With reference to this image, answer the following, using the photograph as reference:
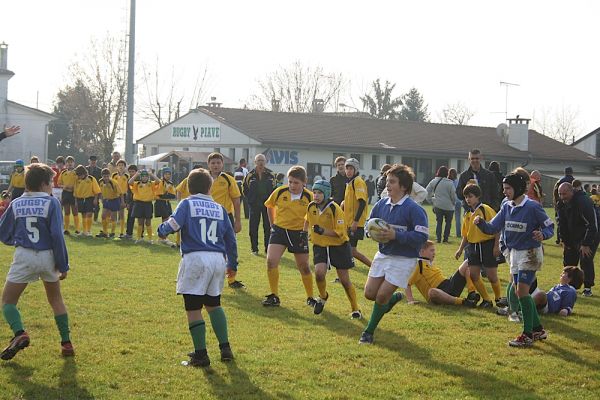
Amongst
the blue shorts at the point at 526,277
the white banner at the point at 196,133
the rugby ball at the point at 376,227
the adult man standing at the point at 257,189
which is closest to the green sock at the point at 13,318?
the rugby ball at the point at 376,227

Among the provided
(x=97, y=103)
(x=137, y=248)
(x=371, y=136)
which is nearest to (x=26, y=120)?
(x=97, y=103)

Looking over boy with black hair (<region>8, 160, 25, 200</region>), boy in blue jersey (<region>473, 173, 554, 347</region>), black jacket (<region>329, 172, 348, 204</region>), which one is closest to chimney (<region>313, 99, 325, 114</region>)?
boy with black hair (<region>8, 160, 25, 200</region>)

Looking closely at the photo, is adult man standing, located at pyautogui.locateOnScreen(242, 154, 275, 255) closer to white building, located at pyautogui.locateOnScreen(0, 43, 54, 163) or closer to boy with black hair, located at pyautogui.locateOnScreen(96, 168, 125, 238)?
boy with black hair, located at pyautogui.locateOnScreen(96, 168, 125, 238)

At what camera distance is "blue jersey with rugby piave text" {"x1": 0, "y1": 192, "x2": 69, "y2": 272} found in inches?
275

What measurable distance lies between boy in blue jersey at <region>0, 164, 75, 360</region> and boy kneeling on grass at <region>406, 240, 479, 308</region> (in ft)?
17.7

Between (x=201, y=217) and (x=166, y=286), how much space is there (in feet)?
16.4

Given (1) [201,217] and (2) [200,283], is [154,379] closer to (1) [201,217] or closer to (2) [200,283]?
(2) [200,283]

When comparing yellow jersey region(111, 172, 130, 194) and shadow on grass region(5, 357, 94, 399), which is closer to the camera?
shadow on grass region(5, 357, 94, 399)

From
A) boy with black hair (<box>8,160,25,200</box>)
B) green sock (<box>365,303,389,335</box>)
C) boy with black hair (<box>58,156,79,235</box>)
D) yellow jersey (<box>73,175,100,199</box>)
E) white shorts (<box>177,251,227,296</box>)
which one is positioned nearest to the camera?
white shorts (<box>177,251,227,296</box>)

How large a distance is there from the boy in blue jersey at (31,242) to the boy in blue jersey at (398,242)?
3.08m

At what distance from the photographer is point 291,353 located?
7.66 meters

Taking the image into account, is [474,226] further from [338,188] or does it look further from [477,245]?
[338,188]

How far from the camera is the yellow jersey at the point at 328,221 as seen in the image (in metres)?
9.88

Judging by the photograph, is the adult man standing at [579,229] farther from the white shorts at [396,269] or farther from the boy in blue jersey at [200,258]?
the boy in blue jersey at [200,258]
